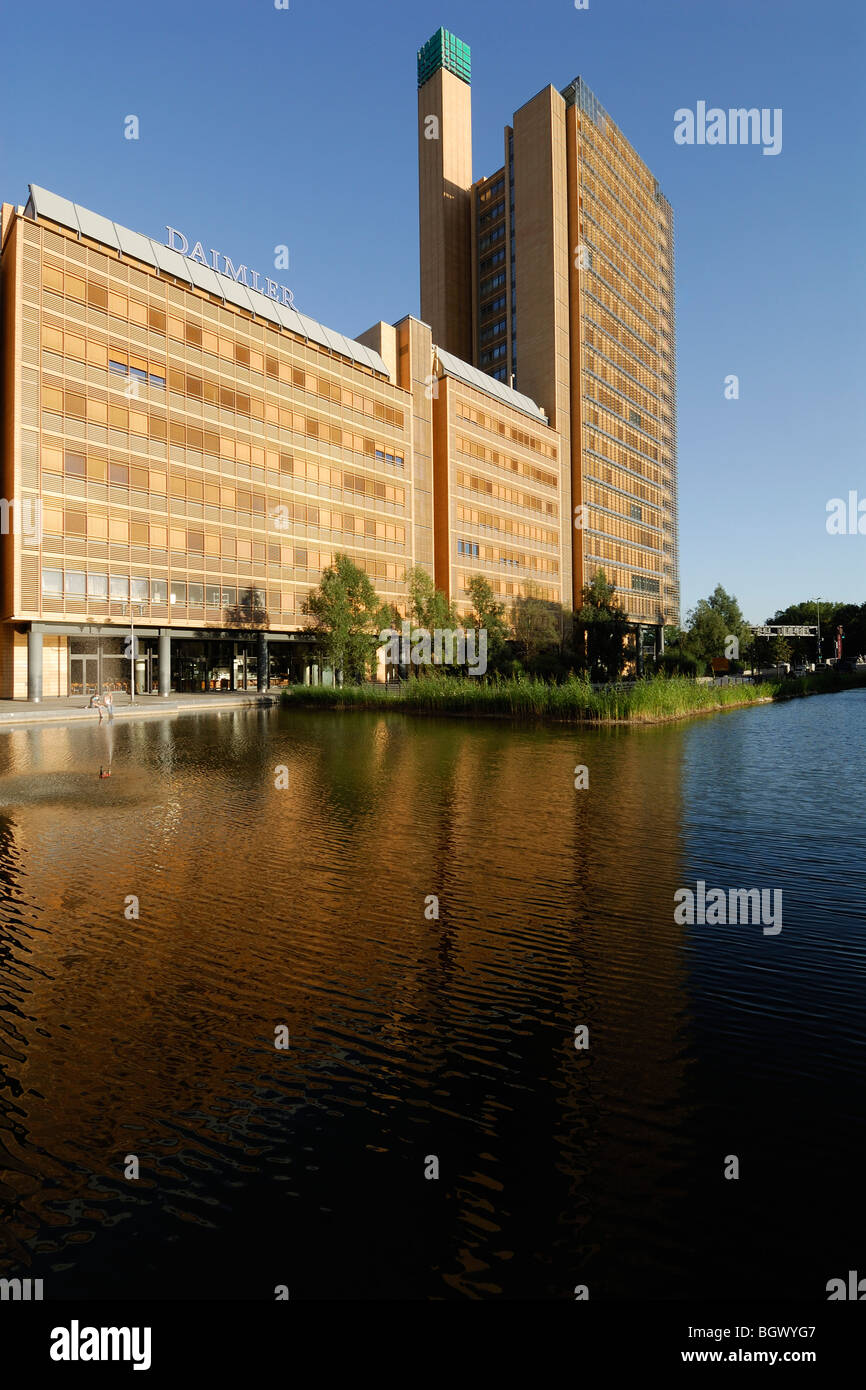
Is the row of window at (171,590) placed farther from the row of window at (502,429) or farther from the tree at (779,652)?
the tree at (779,652)

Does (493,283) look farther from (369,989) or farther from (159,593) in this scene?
(369,989)

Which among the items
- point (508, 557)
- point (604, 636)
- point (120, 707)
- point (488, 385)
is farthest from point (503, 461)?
point (120, 707)

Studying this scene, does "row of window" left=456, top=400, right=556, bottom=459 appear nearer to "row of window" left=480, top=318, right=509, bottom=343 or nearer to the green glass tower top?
"row of window" left=480, top=318, right=509, bottom=343

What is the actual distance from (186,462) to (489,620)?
→ 2434cm

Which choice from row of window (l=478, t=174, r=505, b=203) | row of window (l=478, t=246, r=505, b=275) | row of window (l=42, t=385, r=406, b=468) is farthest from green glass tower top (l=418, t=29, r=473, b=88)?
row of window (l=42, t=385, r=406, b=468)

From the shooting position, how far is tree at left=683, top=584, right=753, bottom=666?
71.0 metres

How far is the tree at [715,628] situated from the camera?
7100 cm

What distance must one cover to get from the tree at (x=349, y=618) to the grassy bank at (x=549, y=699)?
22.6 feet

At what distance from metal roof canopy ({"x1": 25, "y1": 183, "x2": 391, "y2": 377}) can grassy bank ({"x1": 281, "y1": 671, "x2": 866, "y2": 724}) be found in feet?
103

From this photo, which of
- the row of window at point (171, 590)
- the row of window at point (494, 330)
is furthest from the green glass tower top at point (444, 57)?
the row of window at point (171, 590)

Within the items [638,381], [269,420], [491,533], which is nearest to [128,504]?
[269,420]

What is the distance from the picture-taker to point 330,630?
2030 inches

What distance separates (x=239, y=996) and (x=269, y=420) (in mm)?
57431
